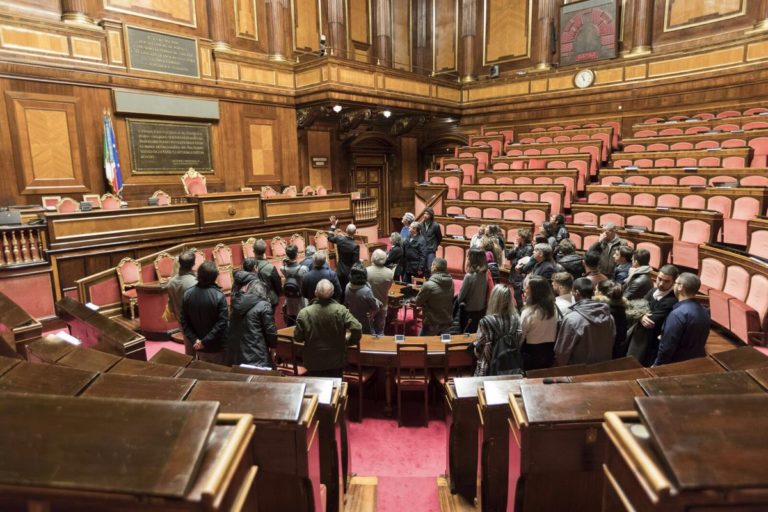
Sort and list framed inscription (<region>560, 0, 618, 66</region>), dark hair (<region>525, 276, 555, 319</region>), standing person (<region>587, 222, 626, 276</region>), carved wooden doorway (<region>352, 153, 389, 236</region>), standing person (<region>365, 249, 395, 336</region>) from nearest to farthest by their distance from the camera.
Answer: dark hair (<region>525, 276, 555, 319</region>) < standing person (<region>365, 249, 395, 336</region>) < standing person (<region>587, 222, 626, 276</region>) < framed inscription (<region>560, 0, 618, 66</region>) < carved wooden doorway (<region>352, 153, 389, 236</region>)

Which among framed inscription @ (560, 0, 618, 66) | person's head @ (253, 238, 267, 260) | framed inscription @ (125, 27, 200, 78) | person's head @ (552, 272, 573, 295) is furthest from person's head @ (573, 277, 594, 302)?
framed inscription @ (560, 0, 618, 66)

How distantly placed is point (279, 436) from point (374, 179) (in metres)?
10.3

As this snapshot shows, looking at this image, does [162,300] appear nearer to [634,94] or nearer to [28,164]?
[28,164]

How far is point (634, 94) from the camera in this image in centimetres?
921

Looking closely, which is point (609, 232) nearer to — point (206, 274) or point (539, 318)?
point (539, 318)

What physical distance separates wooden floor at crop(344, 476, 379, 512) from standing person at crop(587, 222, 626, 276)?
3104 millimetres

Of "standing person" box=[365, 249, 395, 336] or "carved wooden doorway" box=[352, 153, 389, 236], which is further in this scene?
"carved wooden doorway" box=[352, 153, 389, 236]

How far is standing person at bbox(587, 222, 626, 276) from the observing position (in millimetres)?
4332

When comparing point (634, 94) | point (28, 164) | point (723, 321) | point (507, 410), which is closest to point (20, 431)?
point (507, 410)

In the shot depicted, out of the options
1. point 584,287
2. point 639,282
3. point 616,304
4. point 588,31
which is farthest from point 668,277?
point 588,31

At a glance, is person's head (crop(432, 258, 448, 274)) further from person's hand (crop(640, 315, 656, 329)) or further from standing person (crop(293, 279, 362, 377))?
person's hand (crop(640, 315, 656, 329))

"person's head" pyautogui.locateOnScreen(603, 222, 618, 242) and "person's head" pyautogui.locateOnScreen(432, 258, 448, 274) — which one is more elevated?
"person's head" pyautogui.locateOnScreen(603, 222, 618, 242)

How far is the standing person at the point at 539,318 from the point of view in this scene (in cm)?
257

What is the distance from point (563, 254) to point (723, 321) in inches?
62.9
